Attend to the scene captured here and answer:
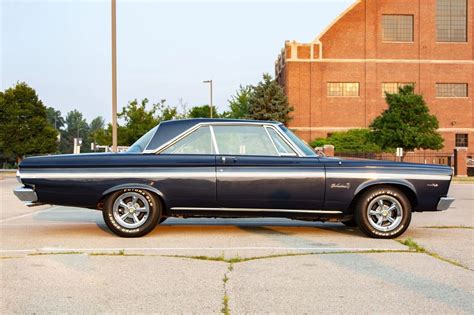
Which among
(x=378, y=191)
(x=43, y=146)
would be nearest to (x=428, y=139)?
(x=43, y=146)

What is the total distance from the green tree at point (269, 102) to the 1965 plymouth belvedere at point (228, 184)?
43847 mm

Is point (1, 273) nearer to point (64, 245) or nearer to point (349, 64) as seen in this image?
point (64, 245)

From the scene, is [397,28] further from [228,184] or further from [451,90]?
[228,184]

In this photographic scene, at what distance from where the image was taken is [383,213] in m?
8.29

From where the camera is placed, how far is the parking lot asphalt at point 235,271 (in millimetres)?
4621

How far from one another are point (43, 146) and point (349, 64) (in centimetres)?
2762

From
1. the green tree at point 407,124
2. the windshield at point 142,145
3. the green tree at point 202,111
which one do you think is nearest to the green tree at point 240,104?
the green tree at point 202,111

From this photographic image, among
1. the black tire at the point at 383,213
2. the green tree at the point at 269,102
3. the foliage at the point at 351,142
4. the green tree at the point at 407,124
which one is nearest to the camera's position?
the black tire at the point at 383,213

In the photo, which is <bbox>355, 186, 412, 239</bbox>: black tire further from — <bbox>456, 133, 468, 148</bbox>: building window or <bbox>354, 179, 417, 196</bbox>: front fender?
<bbox>456, 133, 468, 148</bbox>: building window

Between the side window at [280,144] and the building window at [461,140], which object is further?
the building window at [461,140]

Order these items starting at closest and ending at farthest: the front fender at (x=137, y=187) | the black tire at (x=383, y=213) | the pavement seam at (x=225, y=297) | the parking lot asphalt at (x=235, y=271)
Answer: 1. the pavement seam at (x=225, y=297)
2. the parking lot asphalt at (x=235, y=271)
3. the front fender at (x=137, y=187)
4. the black tire at (x=383, y=213)

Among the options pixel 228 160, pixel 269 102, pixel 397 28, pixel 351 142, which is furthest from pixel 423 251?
pixel 397 28

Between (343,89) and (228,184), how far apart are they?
48.1 m

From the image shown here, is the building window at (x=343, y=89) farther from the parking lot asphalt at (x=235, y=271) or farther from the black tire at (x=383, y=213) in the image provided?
the black tire at (x=383, y=213)
